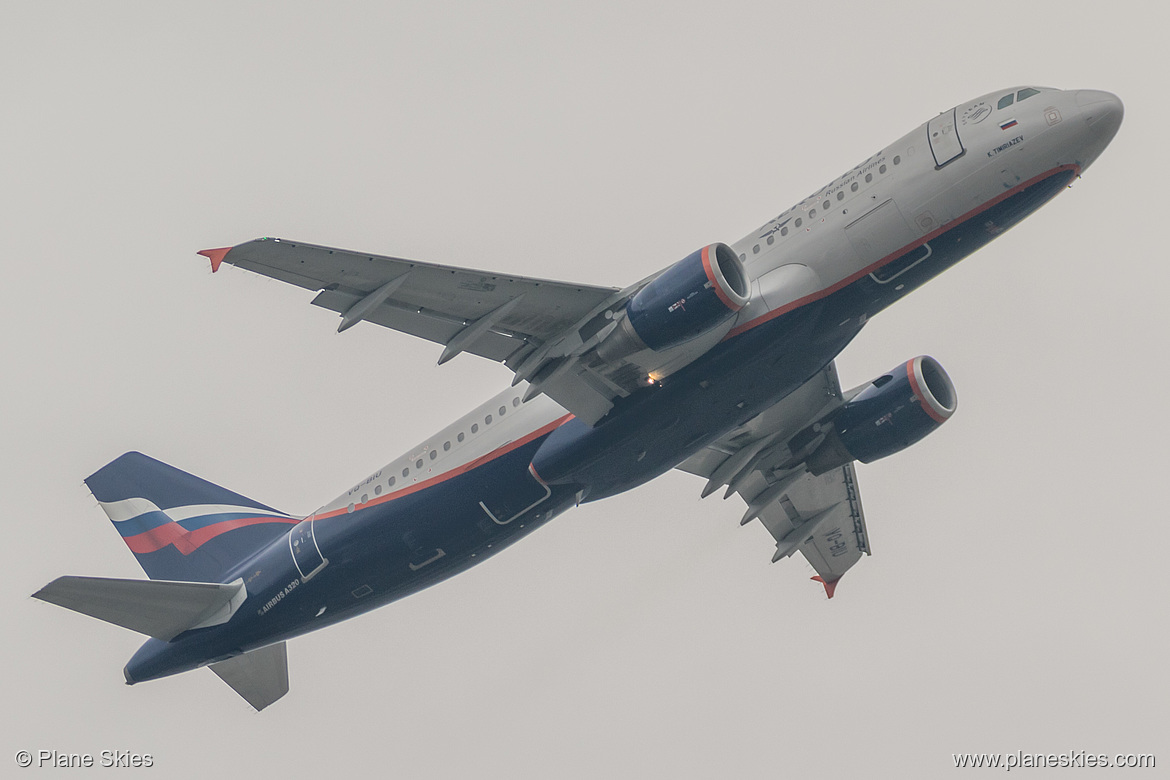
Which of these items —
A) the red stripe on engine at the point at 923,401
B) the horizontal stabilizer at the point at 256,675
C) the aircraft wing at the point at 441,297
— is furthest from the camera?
the horizontal stabilizer at the point at 256,675

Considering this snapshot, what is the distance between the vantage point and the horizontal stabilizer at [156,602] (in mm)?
28891

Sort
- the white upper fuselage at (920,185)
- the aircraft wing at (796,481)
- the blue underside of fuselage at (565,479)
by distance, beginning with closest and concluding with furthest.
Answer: the white upper fuselage at (920,185), the blue underside of fuselage at (565,479), the aircraft wing at (796,481)

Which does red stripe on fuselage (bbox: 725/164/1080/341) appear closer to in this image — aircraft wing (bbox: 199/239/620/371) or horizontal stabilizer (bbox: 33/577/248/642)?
aircraft wing (bbox: 199/239/620/371)

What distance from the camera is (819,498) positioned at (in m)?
35.0

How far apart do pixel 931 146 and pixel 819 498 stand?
40.4 ft

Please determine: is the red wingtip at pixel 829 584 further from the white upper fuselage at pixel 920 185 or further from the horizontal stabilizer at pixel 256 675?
the horizontal stabilizer at pixel 256 675

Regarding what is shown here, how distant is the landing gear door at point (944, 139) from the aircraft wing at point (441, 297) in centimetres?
689

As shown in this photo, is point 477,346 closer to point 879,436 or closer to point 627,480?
point 627,480

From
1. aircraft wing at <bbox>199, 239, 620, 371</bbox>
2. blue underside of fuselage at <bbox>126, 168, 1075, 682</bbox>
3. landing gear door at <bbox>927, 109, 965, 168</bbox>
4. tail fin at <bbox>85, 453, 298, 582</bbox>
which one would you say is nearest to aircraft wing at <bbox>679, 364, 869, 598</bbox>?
blue underside of fuselage at <bbox>126, 168, 1075, 682</bbox>

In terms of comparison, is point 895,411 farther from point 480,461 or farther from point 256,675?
point 256,675

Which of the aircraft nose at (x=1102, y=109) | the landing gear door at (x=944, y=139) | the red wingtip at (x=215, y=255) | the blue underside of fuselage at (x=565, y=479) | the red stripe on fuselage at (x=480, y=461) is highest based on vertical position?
the red wingtip at (x=215, y=255)

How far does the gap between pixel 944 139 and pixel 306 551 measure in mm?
16739

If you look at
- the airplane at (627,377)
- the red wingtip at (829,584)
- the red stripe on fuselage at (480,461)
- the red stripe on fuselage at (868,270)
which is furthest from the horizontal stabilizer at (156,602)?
the red wingtip at (829,584)

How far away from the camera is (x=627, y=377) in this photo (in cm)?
2625
